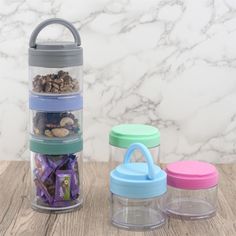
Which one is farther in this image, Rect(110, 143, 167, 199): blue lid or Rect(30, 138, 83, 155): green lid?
Rect(30, 138, 83, 155): green lid

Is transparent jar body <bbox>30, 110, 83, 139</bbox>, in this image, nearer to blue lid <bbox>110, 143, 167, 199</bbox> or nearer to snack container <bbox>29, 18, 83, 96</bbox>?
snack container <bbox>29, 18, 83, 96</bbox>

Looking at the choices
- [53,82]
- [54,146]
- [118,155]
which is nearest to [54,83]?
[53,82]

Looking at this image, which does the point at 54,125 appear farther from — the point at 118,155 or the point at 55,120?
the point at 118,155

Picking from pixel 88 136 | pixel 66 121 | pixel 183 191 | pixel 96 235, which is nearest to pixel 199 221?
pixel 183 191

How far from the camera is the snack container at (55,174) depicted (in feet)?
3.94

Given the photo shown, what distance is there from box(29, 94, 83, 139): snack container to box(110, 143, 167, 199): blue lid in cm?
15

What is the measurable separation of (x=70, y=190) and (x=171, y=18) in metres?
0.53

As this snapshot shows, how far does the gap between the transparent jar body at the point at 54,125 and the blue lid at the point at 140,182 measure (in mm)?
148

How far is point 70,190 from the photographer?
1.23 m

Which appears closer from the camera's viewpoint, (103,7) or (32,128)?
(32,128)

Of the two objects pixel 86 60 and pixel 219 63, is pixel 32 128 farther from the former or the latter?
pixel 219 63

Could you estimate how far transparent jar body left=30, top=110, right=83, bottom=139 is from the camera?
1198 mm

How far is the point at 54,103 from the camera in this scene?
1.19 meters

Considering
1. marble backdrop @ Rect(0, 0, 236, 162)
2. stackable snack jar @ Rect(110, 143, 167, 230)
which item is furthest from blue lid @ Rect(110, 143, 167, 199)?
marble backdrop @ Rect(0, 0, 236, 162)
